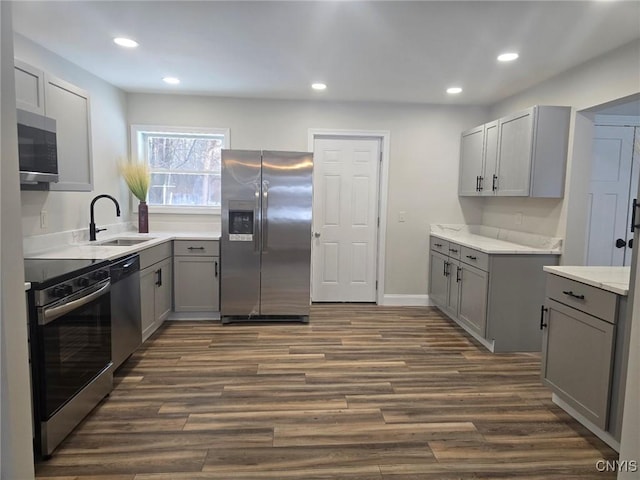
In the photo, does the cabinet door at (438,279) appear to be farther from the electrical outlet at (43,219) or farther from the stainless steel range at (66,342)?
the electrical outlet at (43,219)

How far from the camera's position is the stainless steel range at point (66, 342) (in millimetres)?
1881

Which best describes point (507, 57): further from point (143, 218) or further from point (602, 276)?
point (143, 218)

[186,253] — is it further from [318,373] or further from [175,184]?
[318,373]

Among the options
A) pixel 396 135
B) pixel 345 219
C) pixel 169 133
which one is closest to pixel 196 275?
pixel 169 133

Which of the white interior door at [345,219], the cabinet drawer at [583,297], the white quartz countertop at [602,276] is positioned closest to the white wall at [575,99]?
the white quartz countertop at [602,276]

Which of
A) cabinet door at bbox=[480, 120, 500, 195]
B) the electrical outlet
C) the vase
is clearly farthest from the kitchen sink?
cabinet door at bbox=[480, 120, 500, 195]

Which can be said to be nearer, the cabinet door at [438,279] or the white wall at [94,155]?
the white wall at [94,155]

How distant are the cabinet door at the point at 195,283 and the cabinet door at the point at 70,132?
1.37 m

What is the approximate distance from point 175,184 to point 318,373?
296 cm

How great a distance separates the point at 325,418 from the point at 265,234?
216cm

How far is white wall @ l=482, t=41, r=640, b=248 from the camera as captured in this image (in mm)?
2865

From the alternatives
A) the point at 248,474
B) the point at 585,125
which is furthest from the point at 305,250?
the point at 585,125

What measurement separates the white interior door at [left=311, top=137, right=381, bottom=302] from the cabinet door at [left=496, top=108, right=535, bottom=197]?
149 centimetres

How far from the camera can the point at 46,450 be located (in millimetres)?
1949
